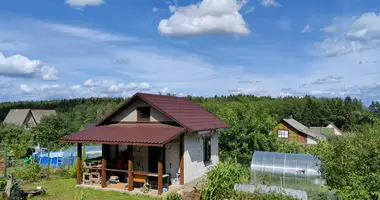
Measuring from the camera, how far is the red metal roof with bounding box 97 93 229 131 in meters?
16.2

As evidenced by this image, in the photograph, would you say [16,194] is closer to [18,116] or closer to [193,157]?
[193,157]

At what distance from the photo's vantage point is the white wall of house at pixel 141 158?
17094mm

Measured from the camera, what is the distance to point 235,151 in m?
20.6

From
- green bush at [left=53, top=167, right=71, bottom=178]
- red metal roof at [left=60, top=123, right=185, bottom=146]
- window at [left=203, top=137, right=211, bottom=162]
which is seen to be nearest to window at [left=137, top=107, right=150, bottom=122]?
red metal roof at [left=60, top=123, right=185, bottom=146]

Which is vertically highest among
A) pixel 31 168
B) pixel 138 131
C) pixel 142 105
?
pixel 142 105

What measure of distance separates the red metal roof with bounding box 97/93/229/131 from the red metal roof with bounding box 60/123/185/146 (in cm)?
64

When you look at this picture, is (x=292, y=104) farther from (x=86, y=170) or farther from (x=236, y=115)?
(x=86, y=170)

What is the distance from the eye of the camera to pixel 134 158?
1744 centimetres

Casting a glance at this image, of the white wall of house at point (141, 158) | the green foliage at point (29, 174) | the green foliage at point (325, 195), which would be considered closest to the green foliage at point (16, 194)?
the green foliage at point (29, 174)

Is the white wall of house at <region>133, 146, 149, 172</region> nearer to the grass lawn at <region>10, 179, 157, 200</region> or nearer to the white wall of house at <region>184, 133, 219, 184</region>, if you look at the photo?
Answer: the white wall of house at <region>184, 133, 219, 184</region>

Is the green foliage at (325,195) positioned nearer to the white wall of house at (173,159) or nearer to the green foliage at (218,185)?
the green foliage at (218,185)

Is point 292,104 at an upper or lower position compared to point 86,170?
upper

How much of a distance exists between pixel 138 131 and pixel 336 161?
9637 millimetres

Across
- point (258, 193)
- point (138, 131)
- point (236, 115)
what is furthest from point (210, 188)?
point (236, 115)
